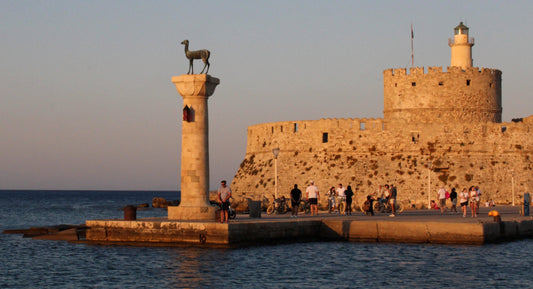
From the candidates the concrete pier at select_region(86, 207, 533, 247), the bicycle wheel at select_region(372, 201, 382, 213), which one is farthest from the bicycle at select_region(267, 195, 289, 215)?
the concrete pier at select_region(86, 207, 533, 247)

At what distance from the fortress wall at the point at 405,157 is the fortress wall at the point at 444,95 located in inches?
92.5

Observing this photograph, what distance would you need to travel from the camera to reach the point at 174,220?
1038 inches

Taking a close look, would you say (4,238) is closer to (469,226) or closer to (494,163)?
(469,226)

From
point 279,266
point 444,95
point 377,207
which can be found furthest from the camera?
point 444,95

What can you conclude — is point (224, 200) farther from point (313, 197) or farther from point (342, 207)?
point (342, 207)

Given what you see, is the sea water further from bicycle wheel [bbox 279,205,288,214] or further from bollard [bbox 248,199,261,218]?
bicycle wheel [bbox 279,205,288,214]

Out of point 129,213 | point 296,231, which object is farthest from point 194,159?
point 296,231

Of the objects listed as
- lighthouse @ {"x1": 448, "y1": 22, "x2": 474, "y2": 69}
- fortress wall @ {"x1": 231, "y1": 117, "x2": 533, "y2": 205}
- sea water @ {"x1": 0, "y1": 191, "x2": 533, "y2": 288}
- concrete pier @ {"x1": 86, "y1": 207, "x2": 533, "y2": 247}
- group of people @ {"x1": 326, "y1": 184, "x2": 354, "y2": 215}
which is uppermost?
lighthouse @ {"x1": 448, "y1": 22, "x2": 474, "y2": 69}

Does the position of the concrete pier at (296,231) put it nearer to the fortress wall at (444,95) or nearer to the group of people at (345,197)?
the group of people at (345,197)

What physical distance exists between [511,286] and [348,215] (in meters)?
12.3

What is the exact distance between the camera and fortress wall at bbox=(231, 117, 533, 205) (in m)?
46.2

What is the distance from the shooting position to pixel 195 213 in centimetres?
2697

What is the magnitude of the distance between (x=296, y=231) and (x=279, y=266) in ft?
14.3

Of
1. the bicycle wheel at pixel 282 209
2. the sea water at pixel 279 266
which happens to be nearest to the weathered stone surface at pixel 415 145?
the bicycle wheel at pixel 282 209
